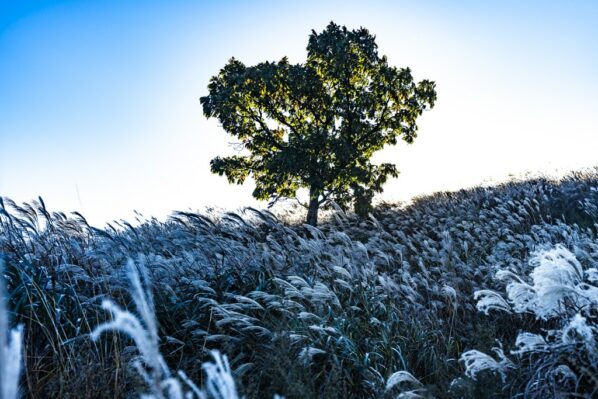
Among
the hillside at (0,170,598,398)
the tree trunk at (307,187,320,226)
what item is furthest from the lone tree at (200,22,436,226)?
the hillside at (0,170,598,398)

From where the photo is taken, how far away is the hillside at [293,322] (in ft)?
9.66

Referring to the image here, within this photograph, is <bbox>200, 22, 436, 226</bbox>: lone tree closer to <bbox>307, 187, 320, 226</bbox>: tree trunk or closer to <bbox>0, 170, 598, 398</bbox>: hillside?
<bbox>307, 187, 320, 226</bbox>: tree trunk

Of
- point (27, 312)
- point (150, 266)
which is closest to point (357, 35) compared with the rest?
point (150, 266)

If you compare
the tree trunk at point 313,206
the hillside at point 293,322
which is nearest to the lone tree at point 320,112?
the tree trunk at point 313,206

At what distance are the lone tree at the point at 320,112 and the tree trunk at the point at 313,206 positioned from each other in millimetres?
35

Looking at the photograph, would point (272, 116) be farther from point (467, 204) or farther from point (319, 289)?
point (319, 289)

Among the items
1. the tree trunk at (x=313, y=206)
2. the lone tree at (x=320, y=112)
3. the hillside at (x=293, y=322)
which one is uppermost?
the lone tree at (x=320, y=112)

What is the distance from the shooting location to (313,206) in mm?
16344

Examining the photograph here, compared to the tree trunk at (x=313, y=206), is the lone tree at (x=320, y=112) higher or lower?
higher

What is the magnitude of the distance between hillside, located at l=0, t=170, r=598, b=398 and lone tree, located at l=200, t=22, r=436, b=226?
9118 mm

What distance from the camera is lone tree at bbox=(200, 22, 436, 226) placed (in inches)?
622

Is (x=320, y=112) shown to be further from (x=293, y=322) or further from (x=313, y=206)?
(x=293, y=322)

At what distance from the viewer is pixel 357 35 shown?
16703mm

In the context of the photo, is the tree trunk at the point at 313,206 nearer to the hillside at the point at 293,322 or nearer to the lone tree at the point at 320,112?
the lone tree at the point at 320,112
